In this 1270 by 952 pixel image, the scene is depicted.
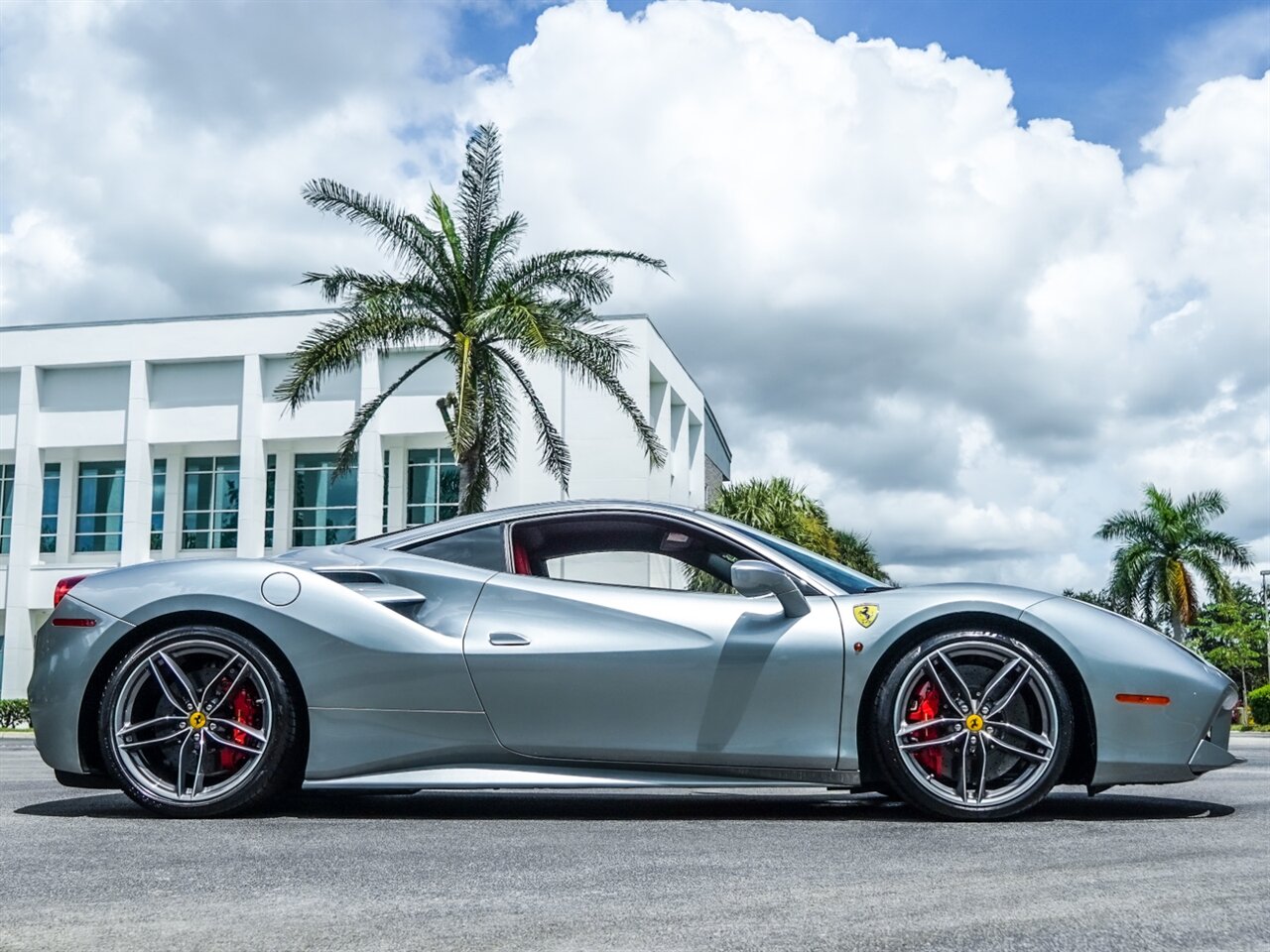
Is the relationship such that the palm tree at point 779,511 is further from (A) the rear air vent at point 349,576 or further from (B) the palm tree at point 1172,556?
(A) the rear air vent at point 349,576

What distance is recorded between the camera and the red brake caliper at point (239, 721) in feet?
15.8

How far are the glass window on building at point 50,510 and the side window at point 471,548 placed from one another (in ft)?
123

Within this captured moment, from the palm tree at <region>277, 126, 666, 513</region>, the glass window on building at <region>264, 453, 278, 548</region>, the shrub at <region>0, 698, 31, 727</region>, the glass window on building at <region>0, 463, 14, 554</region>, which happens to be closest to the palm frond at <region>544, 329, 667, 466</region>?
the palm tree at <region>277, 126, 666, 513</region>

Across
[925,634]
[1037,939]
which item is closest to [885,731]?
[925,634]

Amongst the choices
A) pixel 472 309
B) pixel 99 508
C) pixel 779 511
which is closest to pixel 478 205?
pixel 472 309

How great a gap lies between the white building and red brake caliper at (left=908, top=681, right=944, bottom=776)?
29.5 metres

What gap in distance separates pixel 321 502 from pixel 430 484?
3.40m

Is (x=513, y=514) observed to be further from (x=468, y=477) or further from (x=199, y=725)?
(x=468, y=477)

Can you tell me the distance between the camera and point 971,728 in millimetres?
4625

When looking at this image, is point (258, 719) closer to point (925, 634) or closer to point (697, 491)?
point (925, 634)

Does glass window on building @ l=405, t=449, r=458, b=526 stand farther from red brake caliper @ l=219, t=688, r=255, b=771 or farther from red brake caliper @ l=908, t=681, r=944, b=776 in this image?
red brake caliper @ l=908, t=681, r=944, b=776

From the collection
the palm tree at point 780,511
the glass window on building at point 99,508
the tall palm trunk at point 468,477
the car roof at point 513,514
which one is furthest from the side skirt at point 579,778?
the glass window on building at point 99,508

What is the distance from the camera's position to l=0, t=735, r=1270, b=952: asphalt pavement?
2723 mm

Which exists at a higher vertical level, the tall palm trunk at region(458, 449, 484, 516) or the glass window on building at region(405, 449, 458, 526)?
the glass window on building at region(405, 449, 458, 526)
